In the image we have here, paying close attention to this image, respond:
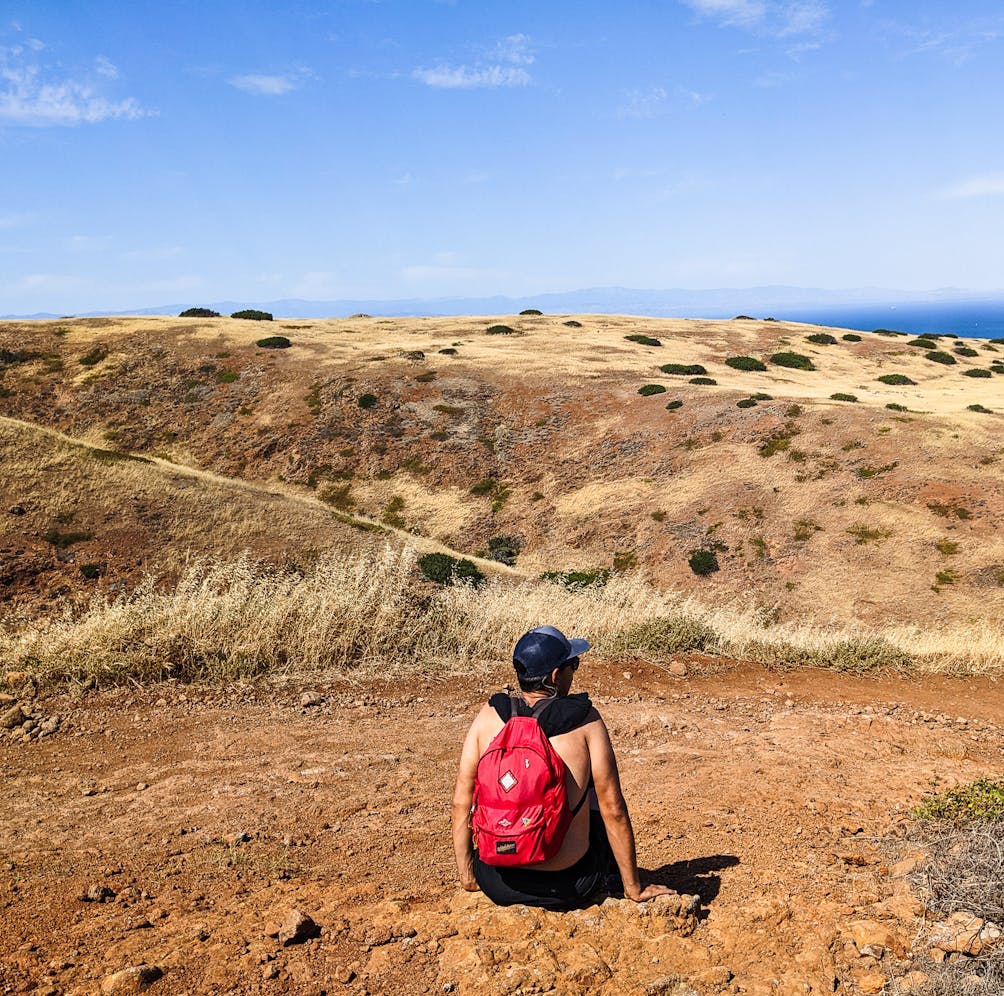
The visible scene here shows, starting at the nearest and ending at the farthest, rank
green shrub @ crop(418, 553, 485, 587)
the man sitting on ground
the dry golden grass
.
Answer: the man sitting on ground → the dry golden grass → green shrub @ crop(418, 553, 485, 587)

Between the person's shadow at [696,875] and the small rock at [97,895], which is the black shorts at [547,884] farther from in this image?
the small rock at [97,895]

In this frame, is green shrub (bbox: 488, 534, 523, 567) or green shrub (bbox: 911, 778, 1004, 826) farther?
green shrub (bbox: 488, 534, 523, 567)

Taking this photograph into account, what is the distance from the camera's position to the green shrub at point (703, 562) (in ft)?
101

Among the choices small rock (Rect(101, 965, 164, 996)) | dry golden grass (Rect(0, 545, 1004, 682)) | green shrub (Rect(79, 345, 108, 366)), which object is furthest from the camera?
green shrub (Rect(79, 345, 108, 366))

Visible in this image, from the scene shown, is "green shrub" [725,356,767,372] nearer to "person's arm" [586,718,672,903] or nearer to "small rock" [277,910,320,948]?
"person's arm" [586,718,672,903]

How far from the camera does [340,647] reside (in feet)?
36.8

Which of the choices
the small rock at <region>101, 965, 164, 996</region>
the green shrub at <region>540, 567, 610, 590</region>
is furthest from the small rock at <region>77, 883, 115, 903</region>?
the green shrub at <region>540, 567, 610, 590</region>

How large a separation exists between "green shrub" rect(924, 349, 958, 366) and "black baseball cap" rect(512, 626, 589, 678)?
225 feet

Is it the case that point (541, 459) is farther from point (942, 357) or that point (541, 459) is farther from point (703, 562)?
point (942, 357)

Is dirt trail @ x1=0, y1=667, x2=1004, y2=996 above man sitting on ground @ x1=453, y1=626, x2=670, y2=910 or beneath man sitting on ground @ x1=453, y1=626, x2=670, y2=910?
beneath

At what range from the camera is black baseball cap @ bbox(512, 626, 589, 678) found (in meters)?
4.56

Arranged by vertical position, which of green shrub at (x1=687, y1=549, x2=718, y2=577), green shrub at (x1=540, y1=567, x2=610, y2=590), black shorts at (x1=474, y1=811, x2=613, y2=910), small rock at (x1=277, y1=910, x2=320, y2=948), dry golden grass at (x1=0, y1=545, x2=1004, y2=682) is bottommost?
green shrub at (x1=540, y1=567, x2=610, y2=590)

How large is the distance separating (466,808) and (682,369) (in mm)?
49545

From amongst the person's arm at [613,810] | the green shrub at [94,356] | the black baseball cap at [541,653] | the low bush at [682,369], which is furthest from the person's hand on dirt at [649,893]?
the green shrub at [94,356]
